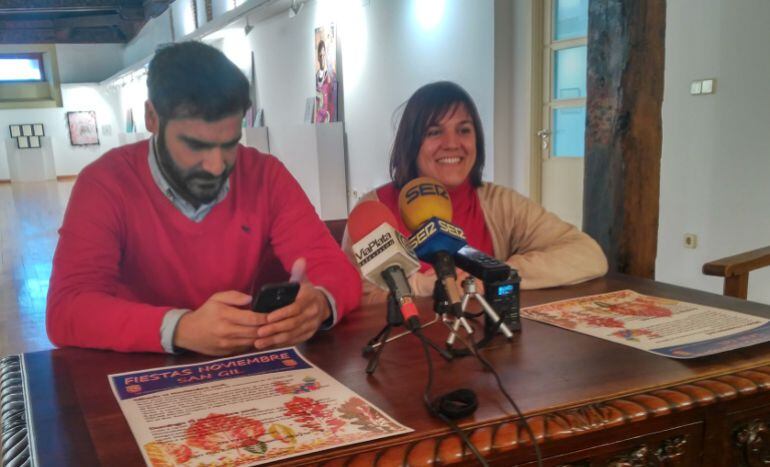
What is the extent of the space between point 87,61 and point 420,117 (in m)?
17.4

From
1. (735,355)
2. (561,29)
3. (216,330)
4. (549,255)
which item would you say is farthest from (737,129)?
(216,330)

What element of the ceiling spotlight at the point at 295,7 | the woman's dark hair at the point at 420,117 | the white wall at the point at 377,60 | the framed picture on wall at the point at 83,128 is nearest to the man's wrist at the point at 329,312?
the woman's dark hair at the point at 420,117

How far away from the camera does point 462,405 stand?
0.84 meters

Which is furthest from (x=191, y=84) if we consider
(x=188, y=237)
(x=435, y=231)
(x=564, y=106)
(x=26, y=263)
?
(x=26, y=263)

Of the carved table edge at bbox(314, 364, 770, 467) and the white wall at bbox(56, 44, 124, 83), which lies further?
the white wall at bbox(56, 44, 124, 83)

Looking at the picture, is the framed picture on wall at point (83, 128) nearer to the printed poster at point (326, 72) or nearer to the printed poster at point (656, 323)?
the printed poster at point (326, 72)

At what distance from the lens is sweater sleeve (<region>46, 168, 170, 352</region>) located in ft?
3.67

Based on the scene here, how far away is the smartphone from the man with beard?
0.01m

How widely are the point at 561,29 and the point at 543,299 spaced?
10.9 feet

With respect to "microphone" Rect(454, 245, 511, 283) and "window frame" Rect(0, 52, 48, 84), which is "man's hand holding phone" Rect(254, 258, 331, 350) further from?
"window frame" Rect(0, 52, 48, 84)

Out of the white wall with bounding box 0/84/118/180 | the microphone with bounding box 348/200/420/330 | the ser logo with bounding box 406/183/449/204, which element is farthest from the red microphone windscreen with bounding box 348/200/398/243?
the white wall with bounding box 0/84/118/180

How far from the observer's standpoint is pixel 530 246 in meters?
1.87

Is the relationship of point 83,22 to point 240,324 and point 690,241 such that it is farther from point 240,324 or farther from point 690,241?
point 240,324

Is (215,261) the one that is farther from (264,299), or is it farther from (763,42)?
(763,42)
